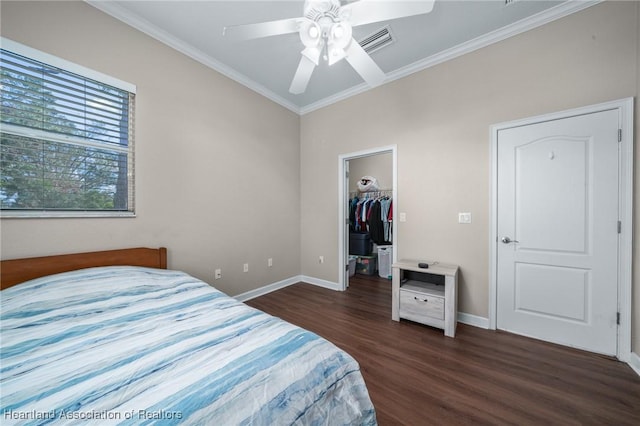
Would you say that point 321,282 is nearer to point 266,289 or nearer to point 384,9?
point 266,289

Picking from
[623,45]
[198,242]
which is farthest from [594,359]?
[198,242]

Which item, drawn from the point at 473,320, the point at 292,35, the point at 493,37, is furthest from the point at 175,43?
the point at 473,320

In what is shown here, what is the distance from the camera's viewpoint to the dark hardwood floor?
1.33 metres

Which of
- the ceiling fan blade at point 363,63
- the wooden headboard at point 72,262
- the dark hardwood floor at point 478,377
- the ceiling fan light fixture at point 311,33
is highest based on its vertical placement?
the ceiling fan light fixture at point 311,33

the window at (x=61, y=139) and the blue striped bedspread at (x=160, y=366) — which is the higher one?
the window at (x=61, y=139)

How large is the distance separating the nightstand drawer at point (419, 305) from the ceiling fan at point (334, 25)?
2.13 metres

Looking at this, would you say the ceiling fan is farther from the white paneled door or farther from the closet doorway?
the white paneled door

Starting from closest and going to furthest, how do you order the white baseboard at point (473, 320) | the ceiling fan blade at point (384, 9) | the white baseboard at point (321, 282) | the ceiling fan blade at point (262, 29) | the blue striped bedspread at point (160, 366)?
the blue striped bedspread at point (160, 366), the ceiling fan blade at point (384, 9), the ceiling fan blade at point (262, 29), the white baseboard at point (473, 320), the white baseboard at point (321, 282)

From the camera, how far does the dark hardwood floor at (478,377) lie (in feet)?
4.36

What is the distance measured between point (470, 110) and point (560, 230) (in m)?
1.40

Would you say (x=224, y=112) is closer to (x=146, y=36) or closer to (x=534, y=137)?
(x=146, y=36)

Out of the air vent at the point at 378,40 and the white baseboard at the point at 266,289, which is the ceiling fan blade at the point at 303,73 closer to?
the air vent at the point at 378,40

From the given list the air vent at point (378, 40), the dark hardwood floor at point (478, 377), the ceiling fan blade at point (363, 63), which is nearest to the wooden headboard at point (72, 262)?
the dark hardwood floor at point (478, 377)

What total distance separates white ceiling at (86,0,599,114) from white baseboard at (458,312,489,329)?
2789mm
